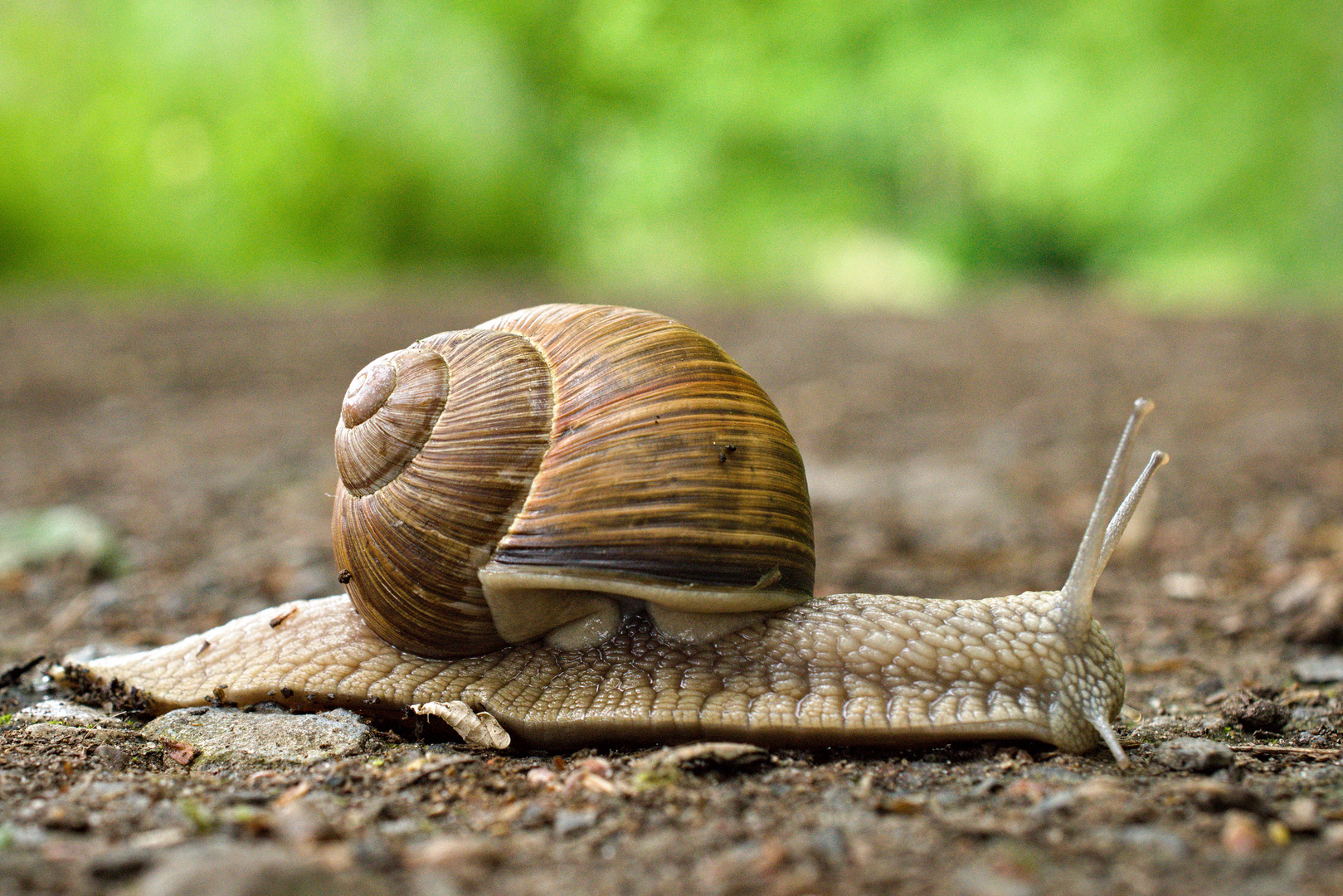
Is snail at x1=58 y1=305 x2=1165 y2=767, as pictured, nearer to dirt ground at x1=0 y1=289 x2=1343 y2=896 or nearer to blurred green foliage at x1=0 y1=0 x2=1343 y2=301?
dirt ground at x1=0 y1=289 x2=1343 y2=896

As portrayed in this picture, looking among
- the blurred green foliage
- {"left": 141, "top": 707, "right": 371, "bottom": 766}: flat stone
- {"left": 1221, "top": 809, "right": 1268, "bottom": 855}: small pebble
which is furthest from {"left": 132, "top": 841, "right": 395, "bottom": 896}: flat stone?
the blurred green foliage

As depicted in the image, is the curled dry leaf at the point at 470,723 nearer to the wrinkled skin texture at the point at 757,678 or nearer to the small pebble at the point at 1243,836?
the wrinkled skin texture at the point at 757,678

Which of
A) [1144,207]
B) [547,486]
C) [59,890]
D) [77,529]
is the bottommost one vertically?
[77,529]

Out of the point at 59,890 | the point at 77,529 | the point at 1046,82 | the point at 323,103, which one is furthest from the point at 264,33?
the point at 59,890

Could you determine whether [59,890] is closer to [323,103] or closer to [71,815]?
[71,815]

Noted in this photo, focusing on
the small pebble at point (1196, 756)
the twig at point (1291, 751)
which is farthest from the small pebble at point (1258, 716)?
the small pebble at point (1196, 756)

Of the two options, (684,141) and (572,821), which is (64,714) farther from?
(684,141)
